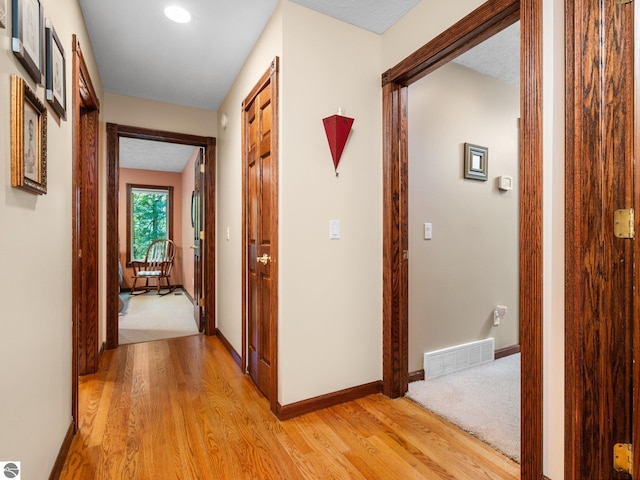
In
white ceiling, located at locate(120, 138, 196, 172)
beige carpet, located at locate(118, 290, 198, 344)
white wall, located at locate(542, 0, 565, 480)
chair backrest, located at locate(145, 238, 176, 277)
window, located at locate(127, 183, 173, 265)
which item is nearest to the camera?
white wall, located at locate(542, 0, 565, 480)

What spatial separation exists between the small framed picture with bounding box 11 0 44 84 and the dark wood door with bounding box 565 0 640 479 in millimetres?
1909

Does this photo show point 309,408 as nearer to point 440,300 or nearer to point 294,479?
point 294,479

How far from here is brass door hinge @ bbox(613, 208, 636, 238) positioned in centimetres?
120

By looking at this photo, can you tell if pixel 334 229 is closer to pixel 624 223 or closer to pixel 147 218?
pixel 624 223

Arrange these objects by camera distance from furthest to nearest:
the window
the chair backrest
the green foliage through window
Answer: the green foliage through window, the window, the chair backrest

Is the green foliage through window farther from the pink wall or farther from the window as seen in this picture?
the pink wall

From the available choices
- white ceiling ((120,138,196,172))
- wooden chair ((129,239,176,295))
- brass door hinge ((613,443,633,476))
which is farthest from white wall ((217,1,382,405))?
wooden chair ((129,239,176,295))

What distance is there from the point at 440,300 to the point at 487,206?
91cm

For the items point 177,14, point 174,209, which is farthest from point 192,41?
point 174,209

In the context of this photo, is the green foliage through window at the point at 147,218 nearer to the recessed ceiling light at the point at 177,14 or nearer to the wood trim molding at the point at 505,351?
the recessed ceiling light at the point at 177,14

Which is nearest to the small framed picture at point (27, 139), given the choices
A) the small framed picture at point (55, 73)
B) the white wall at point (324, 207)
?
the small framed picture at point (55, 73)

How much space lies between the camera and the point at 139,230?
6.83 meters

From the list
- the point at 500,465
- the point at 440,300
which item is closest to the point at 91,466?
the point at 500,465

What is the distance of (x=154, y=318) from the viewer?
4.37 metres
